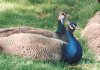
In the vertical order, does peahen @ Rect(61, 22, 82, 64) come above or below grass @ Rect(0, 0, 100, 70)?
above

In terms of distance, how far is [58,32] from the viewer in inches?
299

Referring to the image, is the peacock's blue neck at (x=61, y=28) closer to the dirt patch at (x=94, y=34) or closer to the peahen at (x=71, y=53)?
the dirt patch at (x=94, y=34)

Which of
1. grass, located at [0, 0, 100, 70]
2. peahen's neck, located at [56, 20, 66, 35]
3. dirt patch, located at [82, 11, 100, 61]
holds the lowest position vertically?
grass, located at [0, 0, 100, 70]

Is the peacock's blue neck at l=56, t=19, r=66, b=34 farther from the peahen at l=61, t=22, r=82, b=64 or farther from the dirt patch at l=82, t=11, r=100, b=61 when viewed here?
the peahen at l=61, t=22, r=82, b=64

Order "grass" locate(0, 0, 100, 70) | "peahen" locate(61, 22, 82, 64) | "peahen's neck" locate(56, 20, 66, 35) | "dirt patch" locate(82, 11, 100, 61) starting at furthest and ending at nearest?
"grass" locate(0, 0, 100, 70) < "peahen's neck" locate(56, 20, 66, 35) < "dirt patch" locate(82, 11, 100, 61) < "peahen" locate(61, 22, 82, 64)

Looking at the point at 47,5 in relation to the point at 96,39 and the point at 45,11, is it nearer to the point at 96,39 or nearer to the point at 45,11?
the point at 45,11

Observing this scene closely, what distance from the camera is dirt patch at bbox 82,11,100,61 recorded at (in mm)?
7086

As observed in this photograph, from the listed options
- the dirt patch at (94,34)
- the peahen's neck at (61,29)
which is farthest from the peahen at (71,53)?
the peahen's neck at (61,29)

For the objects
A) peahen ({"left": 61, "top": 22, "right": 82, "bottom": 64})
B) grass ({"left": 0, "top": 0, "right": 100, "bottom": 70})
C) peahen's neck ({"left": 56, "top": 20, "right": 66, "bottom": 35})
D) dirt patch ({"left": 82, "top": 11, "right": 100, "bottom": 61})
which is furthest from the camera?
grass ({"left": 0, "top": 0, "right": 100, "bottom": 70})

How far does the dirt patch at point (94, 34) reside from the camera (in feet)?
23.2

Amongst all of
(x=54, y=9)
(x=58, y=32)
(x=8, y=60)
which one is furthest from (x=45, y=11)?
(x=8, y=60)

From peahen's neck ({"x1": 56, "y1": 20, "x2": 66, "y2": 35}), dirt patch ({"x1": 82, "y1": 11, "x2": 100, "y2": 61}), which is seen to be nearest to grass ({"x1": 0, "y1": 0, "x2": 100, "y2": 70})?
dirt patch ({"x1": 82, "y1": 11, "x2": 100, "y2": 61})

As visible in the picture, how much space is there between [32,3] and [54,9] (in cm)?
89

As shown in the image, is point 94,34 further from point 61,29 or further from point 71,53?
point 71,53
